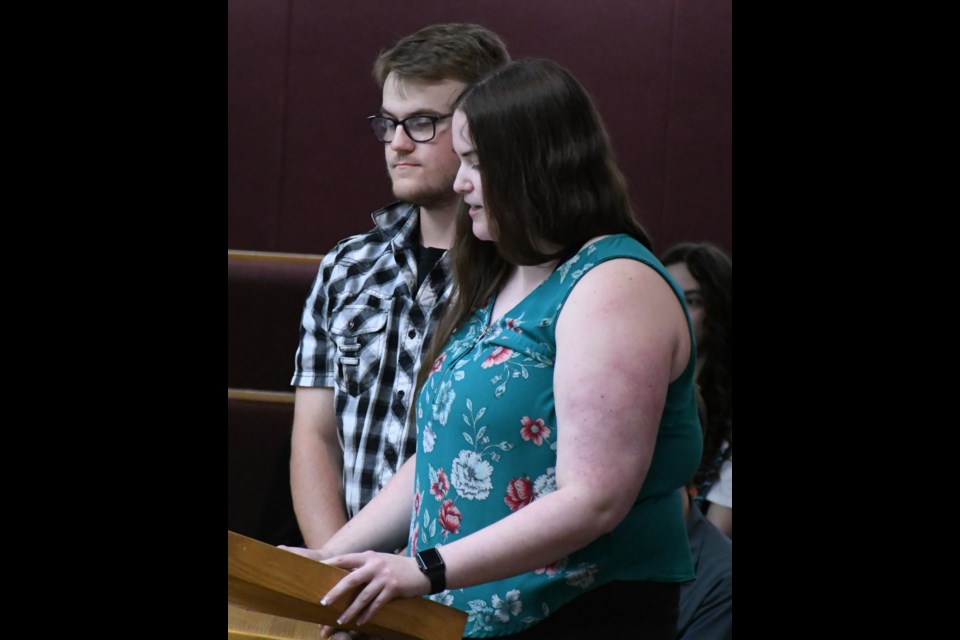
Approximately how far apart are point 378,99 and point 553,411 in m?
1.60

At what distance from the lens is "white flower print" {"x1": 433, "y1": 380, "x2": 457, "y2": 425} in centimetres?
115

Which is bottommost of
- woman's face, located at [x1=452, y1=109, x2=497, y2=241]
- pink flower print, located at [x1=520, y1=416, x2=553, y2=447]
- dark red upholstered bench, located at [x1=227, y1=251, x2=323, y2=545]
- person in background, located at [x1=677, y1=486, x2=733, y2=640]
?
person in background, located at [x1=677, y1=486, x2=733, y2=640]

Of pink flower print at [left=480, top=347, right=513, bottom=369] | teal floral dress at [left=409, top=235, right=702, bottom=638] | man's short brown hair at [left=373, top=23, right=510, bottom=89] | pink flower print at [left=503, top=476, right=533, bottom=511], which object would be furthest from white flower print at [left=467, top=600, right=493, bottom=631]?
man's short brown hair at [left=373, top=23, right=510, bottom=89]

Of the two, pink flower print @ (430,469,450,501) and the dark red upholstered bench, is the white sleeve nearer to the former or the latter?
the dark red upholstered bench

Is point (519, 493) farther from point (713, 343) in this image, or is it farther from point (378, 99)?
point (378, 99)

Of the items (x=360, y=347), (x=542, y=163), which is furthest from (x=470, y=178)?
(x=360, y=347)

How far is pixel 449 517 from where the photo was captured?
1.16 metres

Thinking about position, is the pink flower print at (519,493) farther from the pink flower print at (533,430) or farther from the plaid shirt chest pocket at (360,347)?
the plaid shirt chest pocket at (360,347)

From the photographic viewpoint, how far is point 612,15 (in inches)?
92.4
